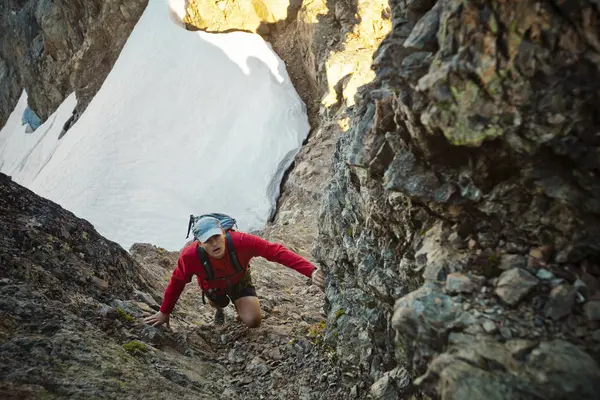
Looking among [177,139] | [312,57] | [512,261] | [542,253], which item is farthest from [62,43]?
[542,253]

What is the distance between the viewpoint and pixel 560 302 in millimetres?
2244

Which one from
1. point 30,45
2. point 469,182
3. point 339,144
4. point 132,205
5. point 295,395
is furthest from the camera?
point 30,45

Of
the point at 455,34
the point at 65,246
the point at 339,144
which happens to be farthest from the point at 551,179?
the point at 65,246

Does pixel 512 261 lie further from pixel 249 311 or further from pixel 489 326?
pixel 249 311

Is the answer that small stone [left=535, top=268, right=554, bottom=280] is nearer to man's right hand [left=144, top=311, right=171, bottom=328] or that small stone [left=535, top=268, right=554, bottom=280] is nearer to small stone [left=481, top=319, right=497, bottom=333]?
small stone [left=481, top=319, right=497, bottom=333]

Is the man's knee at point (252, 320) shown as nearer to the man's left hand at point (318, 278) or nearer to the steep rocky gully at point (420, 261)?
the steep rocky gully at point (420, 261)

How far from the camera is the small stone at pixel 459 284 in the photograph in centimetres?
253

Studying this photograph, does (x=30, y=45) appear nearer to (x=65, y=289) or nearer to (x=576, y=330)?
(x=65, y=289)

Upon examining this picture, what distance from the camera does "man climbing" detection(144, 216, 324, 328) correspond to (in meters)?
5.17

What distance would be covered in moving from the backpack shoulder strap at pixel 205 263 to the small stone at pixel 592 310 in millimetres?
4064

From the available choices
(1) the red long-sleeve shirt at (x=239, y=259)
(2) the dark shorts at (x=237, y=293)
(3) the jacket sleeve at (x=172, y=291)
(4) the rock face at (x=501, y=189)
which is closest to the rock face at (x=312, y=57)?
(2) the dark shorts at (x=237, y=293)

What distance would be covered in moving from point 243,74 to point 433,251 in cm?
1441

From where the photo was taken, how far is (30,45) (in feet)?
83.1

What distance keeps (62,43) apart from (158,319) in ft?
72.5
